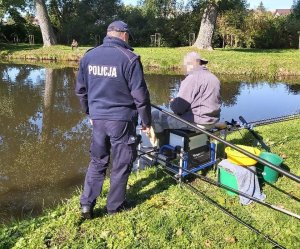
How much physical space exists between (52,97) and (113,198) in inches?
331

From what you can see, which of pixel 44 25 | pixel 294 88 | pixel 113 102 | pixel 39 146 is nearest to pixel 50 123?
pixel 39 146

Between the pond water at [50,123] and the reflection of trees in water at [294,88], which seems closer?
the pond water at [50,123]

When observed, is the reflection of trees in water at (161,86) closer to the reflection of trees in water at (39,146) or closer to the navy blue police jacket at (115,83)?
the reflection of trees in water at (39,146)

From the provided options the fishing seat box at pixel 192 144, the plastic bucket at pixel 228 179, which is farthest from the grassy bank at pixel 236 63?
the plastic bucket at pixel 228 179

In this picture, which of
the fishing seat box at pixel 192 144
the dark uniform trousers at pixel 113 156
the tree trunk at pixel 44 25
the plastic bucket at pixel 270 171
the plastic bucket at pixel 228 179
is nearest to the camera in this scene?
the dark uniform trousers at pixel 113 156

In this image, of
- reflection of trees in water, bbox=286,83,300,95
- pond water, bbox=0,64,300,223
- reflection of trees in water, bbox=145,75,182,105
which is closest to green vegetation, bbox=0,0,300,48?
reflection of trees in water, bbox=145,75,182,105

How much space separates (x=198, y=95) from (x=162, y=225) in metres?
1.88

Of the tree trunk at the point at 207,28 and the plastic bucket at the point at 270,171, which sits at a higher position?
the tree trunk at the point at 207,28

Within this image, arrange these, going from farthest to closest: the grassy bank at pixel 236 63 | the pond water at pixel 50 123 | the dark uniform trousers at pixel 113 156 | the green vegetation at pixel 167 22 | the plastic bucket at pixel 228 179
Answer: the green vegetation at pixel 167 22 → the grassy bank at pixel 236 63 → the pond water at pixel 50 123 → the plastic bucket at pixel 228 179 → the dark uniform trousers at pixel 113 156

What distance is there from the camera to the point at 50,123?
9.02 metres

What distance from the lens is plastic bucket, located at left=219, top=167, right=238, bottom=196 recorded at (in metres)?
4.78

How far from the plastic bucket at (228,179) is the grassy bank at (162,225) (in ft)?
0.42

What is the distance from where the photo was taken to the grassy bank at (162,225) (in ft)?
12.5

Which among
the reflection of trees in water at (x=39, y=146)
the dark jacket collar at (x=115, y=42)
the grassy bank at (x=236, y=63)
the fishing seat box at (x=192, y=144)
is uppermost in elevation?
the dark jacket collar at (x=115, y=42)
